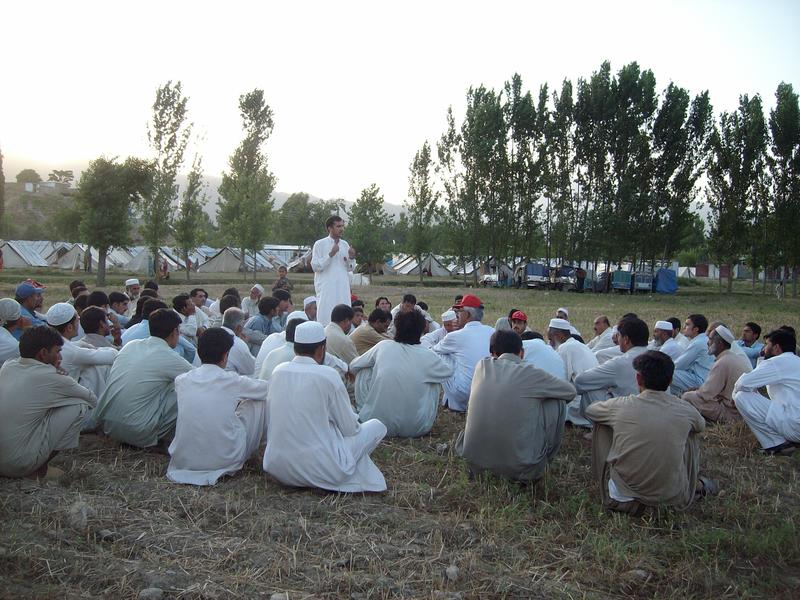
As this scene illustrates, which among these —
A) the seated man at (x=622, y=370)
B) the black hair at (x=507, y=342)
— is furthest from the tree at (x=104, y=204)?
the black hair at (x=507, y=342)

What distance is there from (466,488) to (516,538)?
29.4 inches

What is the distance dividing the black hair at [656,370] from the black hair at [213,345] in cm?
280

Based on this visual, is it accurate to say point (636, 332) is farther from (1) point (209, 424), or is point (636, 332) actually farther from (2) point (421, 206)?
(2) point (421, 206)

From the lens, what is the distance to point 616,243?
121 ft

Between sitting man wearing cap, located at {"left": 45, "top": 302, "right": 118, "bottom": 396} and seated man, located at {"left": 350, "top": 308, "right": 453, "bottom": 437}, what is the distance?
7.12 ft

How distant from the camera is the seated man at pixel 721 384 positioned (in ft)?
21.6

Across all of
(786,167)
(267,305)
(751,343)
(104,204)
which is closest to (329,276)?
(267,305)

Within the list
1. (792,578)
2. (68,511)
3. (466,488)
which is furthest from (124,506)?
(792,578)

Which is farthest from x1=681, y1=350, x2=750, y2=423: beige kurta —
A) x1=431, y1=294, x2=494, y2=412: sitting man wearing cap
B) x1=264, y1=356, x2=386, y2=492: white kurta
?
x1=264, y1=356, x2=386, y2=492: white kurta

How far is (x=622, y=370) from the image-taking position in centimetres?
559

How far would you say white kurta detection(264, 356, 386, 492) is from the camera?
4508mm

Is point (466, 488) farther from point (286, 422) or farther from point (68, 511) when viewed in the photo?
point (68, 511)

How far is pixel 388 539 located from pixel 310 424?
964mm

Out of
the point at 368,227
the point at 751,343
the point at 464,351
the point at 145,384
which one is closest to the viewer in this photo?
the point at 145,384
